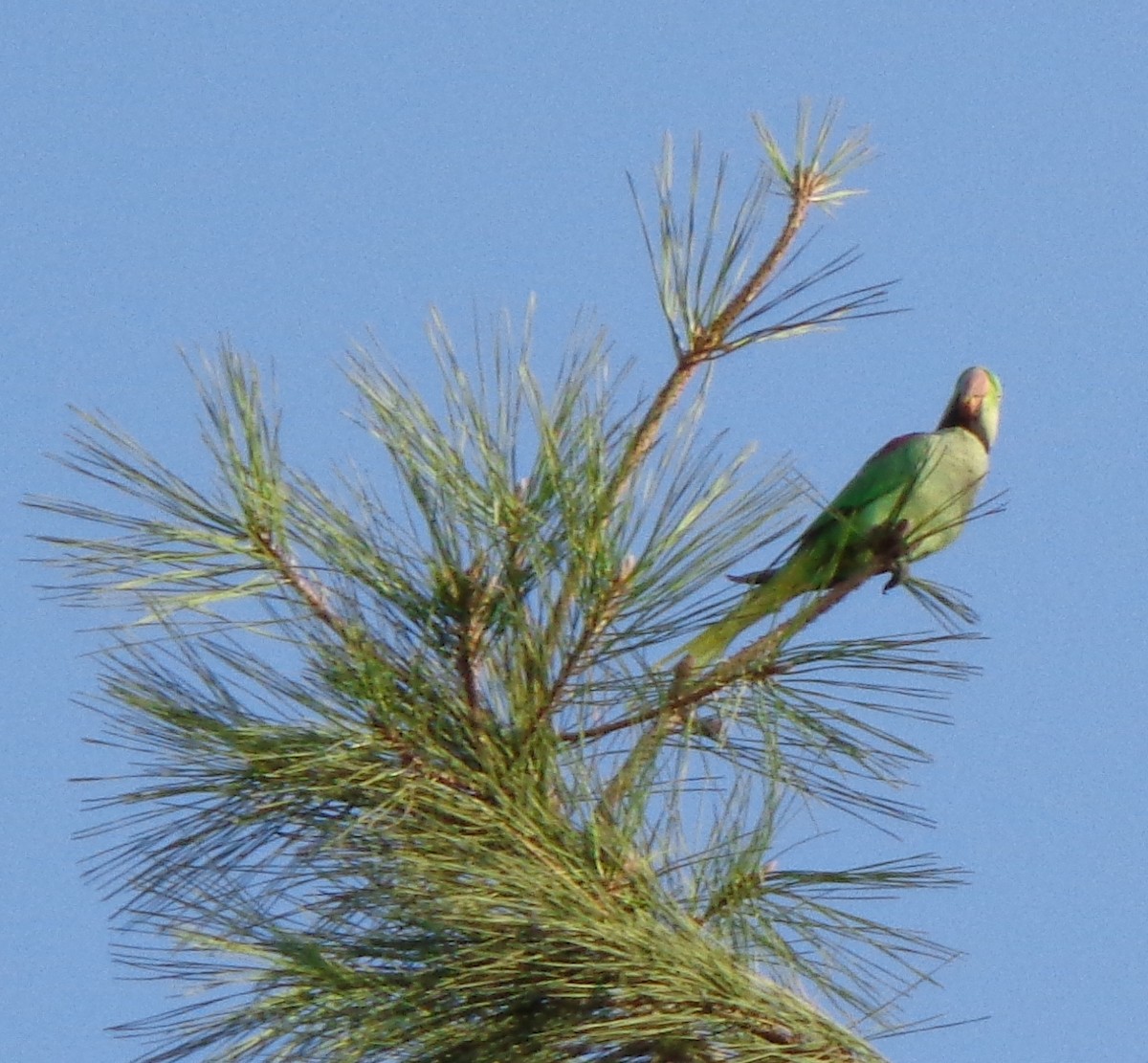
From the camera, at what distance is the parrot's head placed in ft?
10.7

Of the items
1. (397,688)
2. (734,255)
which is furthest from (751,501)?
(397,688)

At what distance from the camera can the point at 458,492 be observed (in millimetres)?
1736

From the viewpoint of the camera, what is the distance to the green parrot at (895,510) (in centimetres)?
190

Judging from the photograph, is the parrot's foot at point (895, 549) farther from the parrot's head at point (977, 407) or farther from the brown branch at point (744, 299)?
the parrot's head at point (977, 407)

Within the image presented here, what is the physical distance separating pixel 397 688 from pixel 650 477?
0.36 m

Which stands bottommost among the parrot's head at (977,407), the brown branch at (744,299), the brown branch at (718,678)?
the brown branch at (718,678)

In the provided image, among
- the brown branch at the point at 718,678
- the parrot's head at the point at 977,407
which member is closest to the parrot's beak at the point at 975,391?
the parrot's head at the point at 977,407

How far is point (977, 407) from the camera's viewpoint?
10.7 ft

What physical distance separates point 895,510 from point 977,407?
1500mm

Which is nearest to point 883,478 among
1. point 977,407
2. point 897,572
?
point 977,407

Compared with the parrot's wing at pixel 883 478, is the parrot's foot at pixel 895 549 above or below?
below

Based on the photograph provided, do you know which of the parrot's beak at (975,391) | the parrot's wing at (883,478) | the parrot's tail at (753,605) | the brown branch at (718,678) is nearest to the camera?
the brown branch at (718,678)

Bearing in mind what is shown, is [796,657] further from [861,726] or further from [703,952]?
[703,952]

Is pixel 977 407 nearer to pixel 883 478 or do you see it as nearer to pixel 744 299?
pixel 883 478
